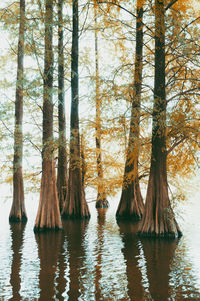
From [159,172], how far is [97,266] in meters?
3.75

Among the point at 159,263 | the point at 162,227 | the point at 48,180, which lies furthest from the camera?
the point at 48,180

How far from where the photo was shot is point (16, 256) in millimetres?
9125

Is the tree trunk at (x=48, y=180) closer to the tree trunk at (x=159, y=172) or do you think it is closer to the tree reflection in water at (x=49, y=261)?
the tree reflection in water at (x=49, y=261)

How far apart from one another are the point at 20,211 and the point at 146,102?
751 cm

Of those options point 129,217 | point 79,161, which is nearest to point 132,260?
point 129,217

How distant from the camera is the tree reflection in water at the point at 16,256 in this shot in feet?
21.4

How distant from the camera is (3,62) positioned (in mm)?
18141

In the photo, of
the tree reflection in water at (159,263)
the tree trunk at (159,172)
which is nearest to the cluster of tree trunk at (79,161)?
the tree trunk at (159,172)

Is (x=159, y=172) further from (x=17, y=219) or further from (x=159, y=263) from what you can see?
(x=17, y=219)

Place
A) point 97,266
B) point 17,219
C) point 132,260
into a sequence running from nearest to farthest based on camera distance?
point 97,266 → point 132,260 → point 17,219

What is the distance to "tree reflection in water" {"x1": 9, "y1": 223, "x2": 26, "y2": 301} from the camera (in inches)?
256

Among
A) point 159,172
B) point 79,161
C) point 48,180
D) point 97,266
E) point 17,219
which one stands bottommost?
point 97,266

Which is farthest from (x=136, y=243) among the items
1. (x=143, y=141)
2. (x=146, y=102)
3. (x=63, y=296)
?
(x=63, y=296)

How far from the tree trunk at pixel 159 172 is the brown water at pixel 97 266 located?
0.42 m
